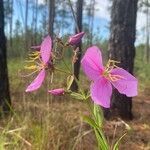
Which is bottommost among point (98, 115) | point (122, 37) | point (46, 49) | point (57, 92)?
point (122, 37)

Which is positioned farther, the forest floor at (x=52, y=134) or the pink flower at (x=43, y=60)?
the forest floor at (x=52, y=134)

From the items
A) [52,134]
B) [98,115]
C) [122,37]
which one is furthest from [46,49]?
[122,37]

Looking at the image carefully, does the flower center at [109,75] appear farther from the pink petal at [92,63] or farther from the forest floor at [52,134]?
the forest floor at [52,134]

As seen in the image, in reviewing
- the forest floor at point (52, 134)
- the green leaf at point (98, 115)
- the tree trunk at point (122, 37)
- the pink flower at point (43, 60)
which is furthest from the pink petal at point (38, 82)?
the tree trunk at point (122, 37)

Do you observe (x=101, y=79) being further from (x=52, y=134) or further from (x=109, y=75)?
(x=52, y=134)

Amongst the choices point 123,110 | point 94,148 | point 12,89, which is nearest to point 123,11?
point 123,110

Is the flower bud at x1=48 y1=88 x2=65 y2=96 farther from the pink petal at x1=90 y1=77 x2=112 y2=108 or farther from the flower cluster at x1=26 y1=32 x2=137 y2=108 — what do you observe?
the pink petal at x1=90 y1=77 x2=112 y2=108
